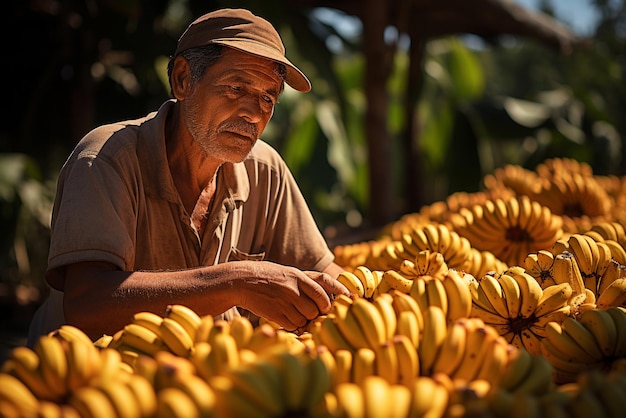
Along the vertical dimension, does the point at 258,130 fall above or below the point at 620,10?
above

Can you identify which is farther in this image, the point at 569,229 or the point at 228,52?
the point at 569,229

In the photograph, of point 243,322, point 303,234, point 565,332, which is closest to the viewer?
point 243,322

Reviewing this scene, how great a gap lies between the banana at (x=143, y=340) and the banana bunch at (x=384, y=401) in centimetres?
49

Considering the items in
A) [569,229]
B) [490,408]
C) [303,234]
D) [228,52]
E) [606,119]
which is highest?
[228,52]

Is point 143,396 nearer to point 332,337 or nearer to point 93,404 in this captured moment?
point 93,404

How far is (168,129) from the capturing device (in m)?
2.48

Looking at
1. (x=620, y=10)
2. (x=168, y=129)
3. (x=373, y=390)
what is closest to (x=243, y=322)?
(x=373, y=390)

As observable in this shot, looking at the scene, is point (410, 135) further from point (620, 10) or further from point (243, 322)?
point (620, 10)

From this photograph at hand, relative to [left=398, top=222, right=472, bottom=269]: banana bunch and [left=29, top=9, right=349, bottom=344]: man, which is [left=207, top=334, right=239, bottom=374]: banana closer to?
[left=29, top=9, right=349, bottom=344]: man

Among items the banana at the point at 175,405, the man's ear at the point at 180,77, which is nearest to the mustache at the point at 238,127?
the man's ear at the point at 180,77

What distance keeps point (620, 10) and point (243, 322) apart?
17.4 metres

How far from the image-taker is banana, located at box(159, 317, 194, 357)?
62.5 inches

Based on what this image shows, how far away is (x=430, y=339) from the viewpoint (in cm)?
153

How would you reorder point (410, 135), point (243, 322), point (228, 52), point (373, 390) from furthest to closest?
point (410, 135)
point (228, 52)
point (243, 322)
point (373, 390)
